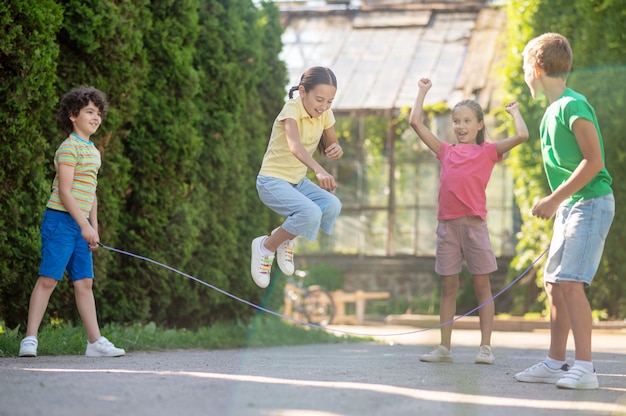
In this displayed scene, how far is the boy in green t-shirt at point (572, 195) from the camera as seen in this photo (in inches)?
187

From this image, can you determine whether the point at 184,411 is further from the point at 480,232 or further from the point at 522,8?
the point at 522,8

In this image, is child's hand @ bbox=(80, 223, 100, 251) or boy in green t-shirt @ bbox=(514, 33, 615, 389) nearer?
boy in green t-shirt @ bbox=(514, 33, 615, 389)

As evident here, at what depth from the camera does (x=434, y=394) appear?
417 cm

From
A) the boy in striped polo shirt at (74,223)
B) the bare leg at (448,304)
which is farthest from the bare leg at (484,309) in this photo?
the boy in striped polo shirt at (74,223)

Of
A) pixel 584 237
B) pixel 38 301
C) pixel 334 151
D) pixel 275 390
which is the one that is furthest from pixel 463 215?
pixel 38 301

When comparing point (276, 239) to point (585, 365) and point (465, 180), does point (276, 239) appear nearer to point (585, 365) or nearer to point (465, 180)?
point (465, 180)

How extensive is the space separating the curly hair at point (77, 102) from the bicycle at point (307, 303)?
8700mm

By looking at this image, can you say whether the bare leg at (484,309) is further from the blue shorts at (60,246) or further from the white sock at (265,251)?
the blue shorts at (60,246)

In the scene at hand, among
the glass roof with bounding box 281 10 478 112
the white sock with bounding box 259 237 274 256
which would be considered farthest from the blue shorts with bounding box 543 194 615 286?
the glass roof with bounding box 281 10 478 112

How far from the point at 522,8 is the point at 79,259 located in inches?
372

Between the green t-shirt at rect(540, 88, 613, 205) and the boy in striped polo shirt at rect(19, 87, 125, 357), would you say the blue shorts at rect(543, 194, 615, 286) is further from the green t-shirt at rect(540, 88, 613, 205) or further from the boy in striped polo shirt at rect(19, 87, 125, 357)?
the boy in striped polo shirt at rect(19, 87, 125, 357)

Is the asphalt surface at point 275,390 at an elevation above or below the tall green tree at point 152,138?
below

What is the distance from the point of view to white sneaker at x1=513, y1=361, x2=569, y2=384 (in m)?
5.10

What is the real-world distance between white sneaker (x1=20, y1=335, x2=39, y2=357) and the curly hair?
1.45m
